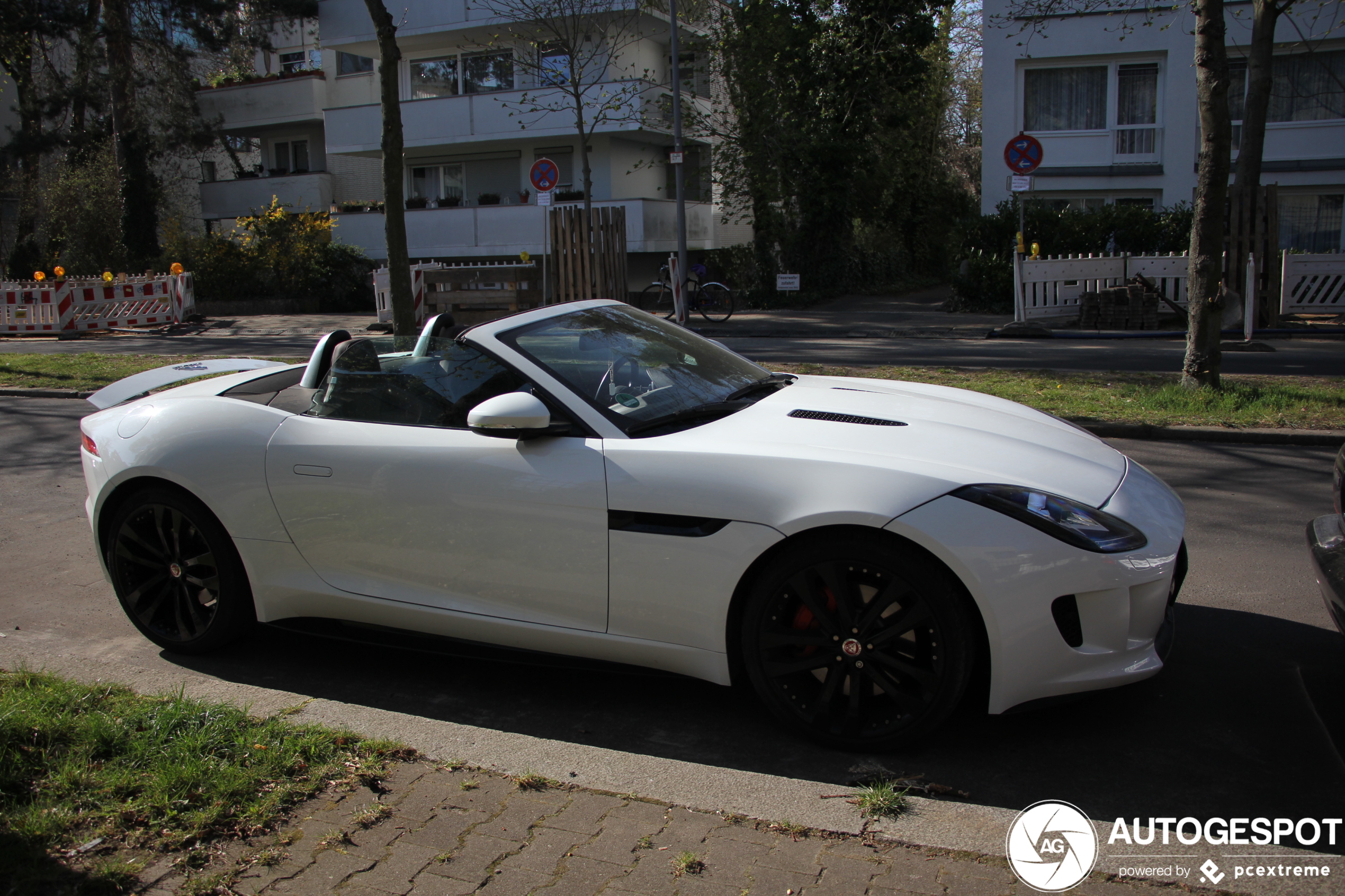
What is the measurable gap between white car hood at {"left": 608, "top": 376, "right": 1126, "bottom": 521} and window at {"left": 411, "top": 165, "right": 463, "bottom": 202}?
2952cm

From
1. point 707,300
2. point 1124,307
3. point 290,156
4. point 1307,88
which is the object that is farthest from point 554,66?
point 1307,88

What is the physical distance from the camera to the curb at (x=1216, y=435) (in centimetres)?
792

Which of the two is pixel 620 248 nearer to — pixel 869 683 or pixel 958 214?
pixel 869 683

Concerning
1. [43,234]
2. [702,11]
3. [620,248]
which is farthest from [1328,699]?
[43,234]

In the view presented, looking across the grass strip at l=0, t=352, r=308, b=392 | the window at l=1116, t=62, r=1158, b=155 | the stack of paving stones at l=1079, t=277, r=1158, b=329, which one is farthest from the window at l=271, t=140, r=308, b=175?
the stack of paving stones at l=1079, t=277, r=1158, b=329

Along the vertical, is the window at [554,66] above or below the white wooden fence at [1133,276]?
above

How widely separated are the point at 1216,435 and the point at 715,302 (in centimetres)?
1477

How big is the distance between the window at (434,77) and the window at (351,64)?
3.51m

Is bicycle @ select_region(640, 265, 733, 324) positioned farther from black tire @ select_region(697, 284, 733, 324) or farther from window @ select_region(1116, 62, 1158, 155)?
window @ select_region(1116, 62, 1158, 155)

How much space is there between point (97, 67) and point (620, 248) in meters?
23.0

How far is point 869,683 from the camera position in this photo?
10.5ft

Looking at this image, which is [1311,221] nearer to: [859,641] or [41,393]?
[41,393]

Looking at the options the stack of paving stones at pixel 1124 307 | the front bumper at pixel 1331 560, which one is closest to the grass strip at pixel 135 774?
the front bumper at pixel 1331 560

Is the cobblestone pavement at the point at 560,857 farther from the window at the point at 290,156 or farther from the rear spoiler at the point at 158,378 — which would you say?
the window at the point at 290,156
